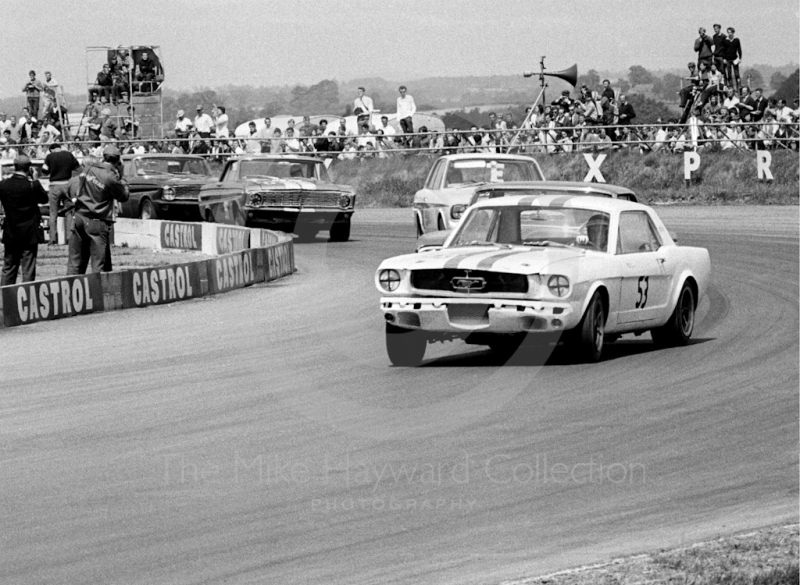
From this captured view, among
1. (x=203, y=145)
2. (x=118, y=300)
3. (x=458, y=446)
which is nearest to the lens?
(x=458, y=446)

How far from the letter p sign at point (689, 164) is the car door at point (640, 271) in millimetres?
18997

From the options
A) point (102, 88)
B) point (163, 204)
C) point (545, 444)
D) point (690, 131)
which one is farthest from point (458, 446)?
point (102, 88)

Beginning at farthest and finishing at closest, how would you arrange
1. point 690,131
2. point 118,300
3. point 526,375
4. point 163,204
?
point 690,131, point 163,204, point 118,300, point 526,375

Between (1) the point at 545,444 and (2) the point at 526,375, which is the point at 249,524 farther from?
(2) the point at 526,375

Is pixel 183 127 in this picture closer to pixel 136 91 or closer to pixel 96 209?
pixel 136 91

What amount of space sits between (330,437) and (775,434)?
8.07 ft

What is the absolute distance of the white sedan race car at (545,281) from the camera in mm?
9797

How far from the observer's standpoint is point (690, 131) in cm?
2983

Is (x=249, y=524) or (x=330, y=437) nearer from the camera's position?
(x=249, y=524)

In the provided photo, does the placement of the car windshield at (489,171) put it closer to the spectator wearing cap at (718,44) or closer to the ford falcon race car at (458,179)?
the ford falcon race car at (458,179)

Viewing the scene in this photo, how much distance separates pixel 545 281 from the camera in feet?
32.0

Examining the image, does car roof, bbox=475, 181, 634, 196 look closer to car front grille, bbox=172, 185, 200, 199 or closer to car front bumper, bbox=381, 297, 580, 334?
car front bumper, bbox=381, 297, 580, 334

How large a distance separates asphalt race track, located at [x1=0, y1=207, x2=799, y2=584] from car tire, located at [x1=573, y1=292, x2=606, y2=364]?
18cm

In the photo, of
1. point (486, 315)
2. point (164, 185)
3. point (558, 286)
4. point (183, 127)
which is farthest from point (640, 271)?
point (183, 127)
